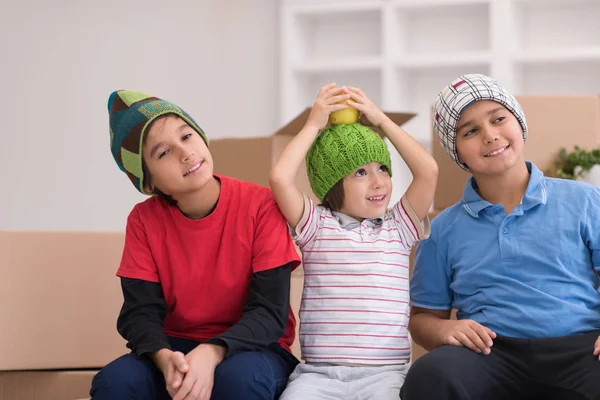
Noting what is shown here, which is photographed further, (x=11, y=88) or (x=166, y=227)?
(x=11, y=88)

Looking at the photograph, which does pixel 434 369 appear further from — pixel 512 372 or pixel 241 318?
pixel 241 318

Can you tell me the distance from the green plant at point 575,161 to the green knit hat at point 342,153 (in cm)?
44

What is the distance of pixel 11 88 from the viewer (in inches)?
87.0

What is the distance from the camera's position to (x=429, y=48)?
315 centimetres

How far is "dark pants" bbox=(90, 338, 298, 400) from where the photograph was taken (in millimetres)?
1125

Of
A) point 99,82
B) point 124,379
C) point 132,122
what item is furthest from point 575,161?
point 99,82

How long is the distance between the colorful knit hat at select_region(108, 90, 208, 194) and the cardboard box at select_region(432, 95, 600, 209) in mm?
594

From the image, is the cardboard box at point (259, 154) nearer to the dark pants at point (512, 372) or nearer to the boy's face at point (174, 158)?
the boy's face at point (174, 158)

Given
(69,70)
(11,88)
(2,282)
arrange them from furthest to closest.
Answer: (69,70), (11,88), (2,282)

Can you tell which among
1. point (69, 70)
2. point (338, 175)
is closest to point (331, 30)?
point (69, 70)

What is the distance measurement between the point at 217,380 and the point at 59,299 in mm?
495

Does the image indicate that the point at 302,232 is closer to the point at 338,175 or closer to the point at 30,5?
the point at 338,175

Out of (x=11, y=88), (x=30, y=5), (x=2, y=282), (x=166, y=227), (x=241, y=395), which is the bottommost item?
(x=241, y=395)

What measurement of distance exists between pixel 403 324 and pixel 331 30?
2.17 metres
